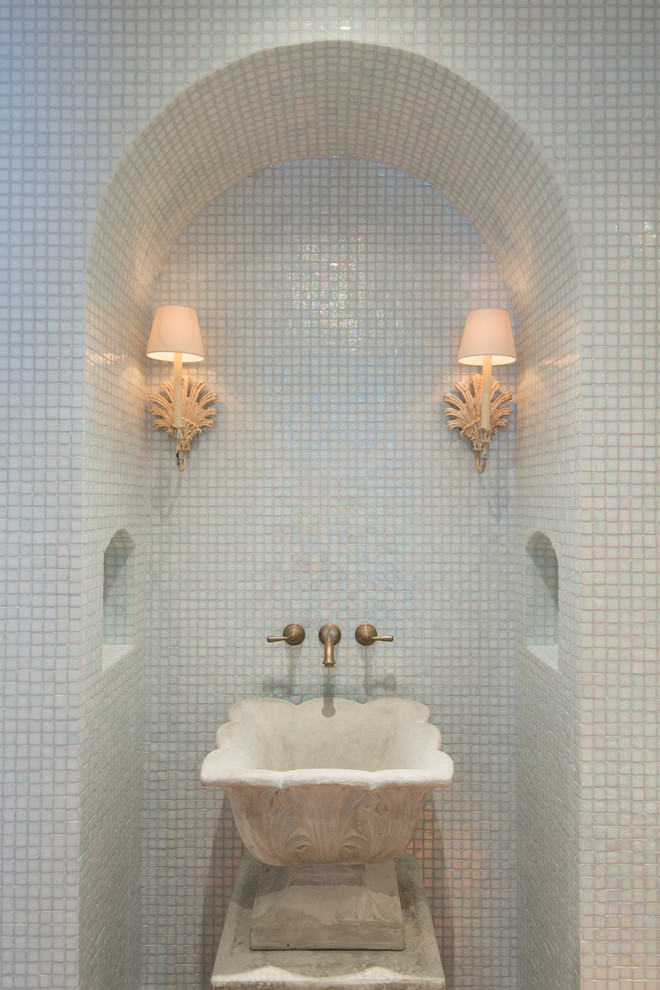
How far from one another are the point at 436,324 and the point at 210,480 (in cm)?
88

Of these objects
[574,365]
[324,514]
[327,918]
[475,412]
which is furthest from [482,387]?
[327,918]

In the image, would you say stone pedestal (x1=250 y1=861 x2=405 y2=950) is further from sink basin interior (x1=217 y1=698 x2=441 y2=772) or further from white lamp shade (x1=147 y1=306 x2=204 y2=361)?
white lamp shade (x1=147 y1=306 x2=204 y2=361)

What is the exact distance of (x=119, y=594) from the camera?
2.36 m

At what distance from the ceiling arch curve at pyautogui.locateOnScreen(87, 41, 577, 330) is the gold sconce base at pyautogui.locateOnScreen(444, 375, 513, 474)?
0.88 ft

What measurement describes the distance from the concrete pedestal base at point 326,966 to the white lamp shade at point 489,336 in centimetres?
155

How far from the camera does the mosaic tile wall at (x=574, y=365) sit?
6.03 ft

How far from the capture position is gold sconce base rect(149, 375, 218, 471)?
2418 millimetres

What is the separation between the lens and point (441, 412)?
2469 millimetres

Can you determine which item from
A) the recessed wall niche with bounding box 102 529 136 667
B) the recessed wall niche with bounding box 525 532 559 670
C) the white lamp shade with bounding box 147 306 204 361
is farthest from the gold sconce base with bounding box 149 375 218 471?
the recessed wall niche with bounding box 525 532 559 670

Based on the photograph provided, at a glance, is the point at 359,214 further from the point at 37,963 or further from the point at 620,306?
the point at 37,963

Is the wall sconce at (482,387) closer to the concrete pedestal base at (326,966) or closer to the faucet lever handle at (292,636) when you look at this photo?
the faucet lever handle at (292,636)

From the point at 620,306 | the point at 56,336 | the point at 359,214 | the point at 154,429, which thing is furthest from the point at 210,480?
the point at 620,306

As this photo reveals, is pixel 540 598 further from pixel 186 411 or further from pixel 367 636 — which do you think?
pixel 186 411

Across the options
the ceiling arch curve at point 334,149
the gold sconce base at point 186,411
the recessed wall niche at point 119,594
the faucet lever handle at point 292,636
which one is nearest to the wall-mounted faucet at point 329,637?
the faucet lever handle at point 292,636
